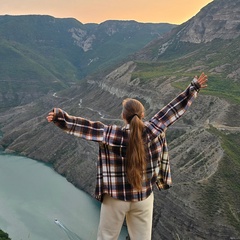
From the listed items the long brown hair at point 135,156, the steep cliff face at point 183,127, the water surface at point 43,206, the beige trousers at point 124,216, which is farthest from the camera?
the water surface at point 43,206

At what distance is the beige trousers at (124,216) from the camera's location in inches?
179

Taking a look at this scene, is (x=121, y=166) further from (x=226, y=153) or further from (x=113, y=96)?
(x=113, y=96)

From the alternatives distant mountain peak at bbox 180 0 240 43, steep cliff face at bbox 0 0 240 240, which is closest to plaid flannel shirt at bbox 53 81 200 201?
steep cliff face at bbox 0 0 240 240

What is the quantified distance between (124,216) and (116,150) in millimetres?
728

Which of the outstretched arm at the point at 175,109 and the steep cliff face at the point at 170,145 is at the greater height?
the outstretched arm at the point at 175,109

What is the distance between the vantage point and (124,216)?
459cm

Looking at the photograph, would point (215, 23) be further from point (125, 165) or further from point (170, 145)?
point (125, 165)

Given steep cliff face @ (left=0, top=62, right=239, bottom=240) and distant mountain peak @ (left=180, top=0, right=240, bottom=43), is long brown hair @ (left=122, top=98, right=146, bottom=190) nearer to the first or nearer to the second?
steep cliff face @ (left=0, top=62, right=239, bottom=240)

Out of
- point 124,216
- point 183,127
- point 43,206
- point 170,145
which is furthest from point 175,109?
point 183,127

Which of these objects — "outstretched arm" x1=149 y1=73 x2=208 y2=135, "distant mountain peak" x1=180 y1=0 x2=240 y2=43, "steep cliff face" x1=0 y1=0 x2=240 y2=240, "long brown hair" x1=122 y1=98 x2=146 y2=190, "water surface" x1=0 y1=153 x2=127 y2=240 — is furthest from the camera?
"distant mountain peak" x1=180 y1=0 x2=240 y2=43

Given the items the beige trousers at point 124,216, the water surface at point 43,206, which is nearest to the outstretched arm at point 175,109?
the beige trousers at point 124,216

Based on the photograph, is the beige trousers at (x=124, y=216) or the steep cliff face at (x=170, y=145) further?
the steep cliff face at (x=170, y=145)

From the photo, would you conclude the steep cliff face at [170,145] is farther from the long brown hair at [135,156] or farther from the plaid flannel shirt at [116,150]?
the long brown hair at [135,156]

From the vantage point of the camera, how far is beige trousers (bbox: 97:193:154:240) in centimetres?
454
